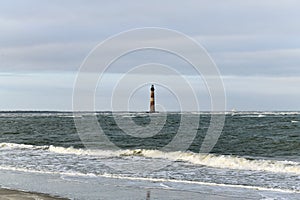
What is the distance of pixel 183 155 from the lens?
26453 mm

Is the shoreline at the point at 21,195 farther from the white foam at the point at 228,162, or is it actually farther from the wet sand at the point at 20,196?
the white foam at the point at 228,162

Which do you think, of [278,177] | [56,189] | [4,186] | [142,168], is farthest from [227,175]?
[4,186]

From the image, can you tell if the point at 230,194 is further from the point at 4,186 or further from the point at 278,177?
the point at 4,186

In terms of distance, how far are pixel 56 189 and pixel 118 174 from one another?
13.2 ft

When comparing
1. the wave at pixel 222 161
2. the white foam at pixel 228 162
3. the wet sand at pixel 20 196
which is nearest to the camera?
the wet sand at pixel 20 196

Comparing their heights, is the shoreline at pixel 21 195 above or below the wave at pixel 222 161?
below

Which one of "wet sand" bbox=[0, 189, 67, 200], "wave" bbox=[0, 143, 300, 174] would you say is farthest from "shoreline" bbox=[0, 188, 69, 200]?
"wave" bbox=[0, 143, 300, 174]

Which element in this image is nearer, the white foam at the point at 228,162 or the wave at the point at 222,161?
the white foam at the point at 228,162

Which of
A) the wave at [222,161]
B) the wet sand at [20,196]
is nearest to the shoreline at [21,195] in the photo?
the wet sand at [20,196]

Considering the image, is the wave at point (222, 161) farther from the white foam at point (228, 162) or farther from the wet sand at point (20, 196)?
the wet sand at point (20, 196)

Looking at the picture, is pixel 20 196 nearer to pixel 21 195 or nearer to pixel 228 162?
pixel 21 195

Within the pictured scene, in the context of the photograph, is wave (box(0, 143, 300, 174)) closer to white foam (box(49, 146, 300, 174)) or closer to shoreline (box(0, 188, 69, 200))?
white foam (box(49, 146, 300, 174))

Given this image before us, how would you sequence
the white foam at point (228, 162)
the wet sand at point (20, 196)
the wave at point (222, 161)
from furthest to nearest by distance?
the wave at point (222, 161) → the white foam at point (228, 162) → the wet sand at point (20, 196)

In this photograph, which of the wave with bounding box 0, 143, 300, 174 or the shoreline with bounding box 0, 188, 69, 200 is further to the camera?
the wave with bounding box 0, 143, 300, 174
